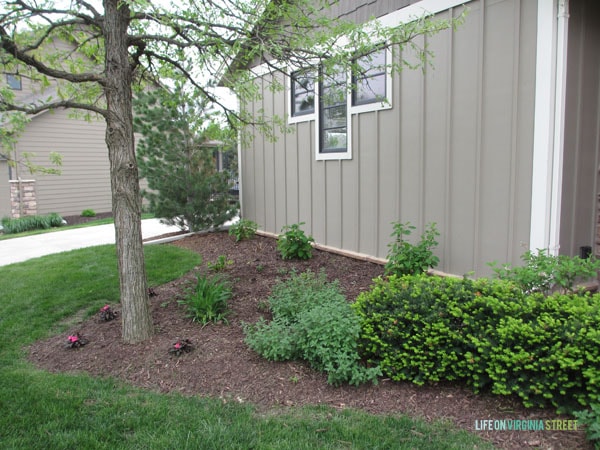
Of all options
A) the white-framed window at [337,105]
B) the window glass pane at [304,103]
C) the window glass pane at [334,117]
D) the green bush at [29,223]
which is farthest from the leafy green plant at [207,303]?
the green bush at [29,223]

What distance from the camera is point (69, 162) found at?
48.1 feet

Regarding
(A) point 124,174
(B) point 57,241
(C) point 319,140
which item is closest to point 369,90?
(C) point 319,140

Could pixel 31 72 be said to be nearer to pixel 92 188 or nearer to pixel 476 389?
pixel 476 389

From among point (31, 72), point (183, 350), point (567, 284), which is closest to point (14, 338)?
point (183, 350)

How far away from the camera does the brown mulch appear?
279cm

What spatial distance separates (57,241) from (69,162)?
6.24m

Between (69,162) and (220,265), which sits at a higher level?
(69,162)

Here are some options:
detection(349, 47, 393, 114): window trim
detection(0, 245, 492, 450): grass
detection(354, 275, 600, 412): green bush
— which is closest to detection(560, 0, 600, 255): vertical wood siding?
detection(354, 275, 600, 412): green bush

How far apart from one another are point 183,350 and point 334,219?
3.51 meters

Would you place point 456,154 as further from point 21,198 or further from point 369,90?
point 21,198

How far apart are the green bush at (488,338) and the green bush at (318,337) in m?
0.14

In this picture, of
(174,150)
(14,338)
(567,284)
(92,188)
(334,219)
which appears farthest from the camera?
(92,188)

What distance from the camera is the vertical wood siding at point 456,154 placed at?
4410mm

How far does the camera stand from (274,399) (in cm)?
311
